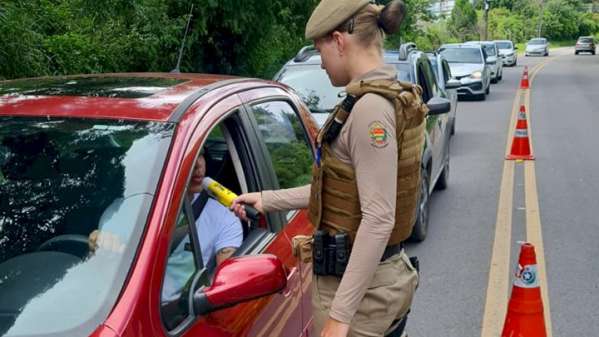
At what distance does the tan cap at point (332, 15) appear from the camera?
222 centimetres

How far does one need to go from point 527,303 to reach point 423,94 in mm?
4642

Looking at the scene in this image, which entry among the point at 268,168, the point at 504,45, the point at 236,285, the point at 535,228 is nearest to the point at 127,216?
the point at 236,285

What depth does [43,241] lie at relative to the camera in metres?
2.18

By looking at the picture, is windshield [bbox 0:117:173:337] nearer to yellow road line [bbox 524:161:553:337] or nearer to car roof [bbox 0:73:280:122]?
car roof [bbox 0:73:280:122]

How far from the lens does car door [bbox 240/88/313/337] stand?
9.54 feet

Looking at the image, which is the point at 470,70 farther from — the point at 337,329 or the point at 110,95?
the point at 337,329

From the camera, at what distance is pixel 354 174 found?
223 centimetres

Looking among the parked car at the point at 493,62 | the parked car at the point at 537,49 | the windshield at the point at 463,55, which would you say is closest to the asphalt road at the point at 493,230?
the windshield at the point at 463,55

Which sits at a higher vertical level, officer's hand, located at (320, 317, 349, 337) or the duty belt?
the duty belt

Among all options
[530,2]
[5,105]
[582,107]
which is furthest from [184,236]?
[530,2]

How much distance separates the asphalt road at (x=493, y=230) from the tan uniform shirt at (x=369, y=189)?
8.87ft

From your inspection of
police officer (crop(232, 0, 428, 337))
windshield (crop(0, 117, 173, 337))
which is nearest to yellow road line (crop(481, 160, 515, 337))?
police officer (crop(232, 0, 428, 337))

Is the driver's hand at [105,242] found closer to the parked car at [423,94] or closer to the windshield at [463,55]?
the parked car at [423,94]

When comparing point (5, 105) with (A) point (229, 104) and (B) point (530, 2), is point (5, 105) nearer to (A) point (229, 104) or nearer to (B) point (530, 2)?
(A) point (229, 104)
